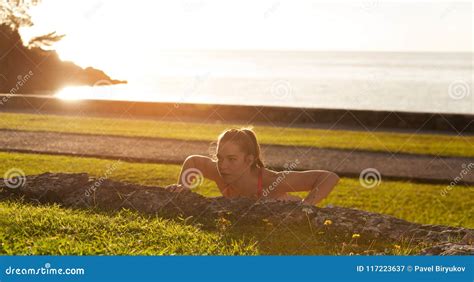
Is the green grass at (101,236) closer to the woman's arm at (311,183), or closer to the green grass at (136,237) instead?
the green grass at (136,237)

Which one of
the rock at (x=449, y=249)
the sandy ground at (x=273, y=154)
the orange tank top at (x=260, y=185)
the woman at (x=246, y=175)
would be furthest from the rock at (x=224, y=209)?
the sandy ground at (x=273, y=154)

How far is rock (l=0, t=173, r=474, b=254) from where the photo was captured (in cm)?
477

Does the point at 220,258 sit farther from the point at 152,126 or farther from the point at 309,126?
the point at 309,126

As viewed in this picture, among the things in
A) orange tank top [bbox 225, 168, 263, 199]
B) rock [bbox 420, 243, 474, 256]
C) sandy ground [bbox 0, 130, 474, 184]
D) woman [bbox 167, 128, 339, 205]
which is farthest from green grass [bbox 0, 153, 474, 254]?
sandy ground [bbox 0, 130, 474, 184]

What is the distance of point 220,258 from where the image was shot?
3.65m

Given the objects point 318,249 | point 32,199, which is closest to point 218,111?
point 32,199

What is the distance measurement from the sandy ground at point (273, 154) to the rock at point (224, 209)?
6.04 m

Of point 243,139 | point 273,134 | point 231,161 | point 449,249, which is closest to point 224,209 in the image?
point 231,161

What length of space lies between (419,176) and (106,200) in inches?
290
